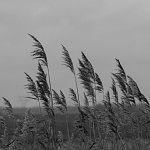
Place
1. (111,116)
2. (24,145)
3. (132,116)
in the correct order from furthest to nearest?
(132,116) < (24,145) < (111,116)

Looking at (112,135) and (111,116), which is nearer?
(111,116)

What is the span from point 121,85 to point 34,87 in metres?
3.22

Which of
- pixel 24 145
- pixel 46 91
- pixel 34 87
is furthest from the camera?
pixel 24 145

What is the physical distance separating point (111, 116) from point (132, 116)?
2.73 m

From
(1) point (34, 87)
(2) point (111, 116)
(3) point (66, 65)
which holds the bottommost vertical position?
(2) point (111, 116)

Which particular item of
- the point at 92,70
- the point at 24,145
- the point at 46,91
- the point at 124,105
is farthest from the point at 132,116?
the point at 46,91

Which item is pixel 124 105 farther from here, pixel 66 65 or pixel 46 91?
pixel 46 91

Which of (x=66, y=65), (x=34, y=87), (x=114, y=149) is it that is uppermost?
(x=66, y=65)

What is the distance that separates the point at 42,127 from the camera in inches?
428

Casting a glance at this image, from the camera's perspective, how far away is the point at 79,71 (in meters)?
12.5

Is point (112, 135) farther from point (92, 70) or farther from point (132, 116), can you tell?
point (92, 70)

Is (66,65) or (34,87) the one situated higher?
(66,65)

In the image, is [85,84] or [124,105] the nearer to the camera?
[85,84]

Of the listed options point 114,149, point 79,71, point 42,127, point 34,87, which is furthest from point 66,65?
point 114,149
